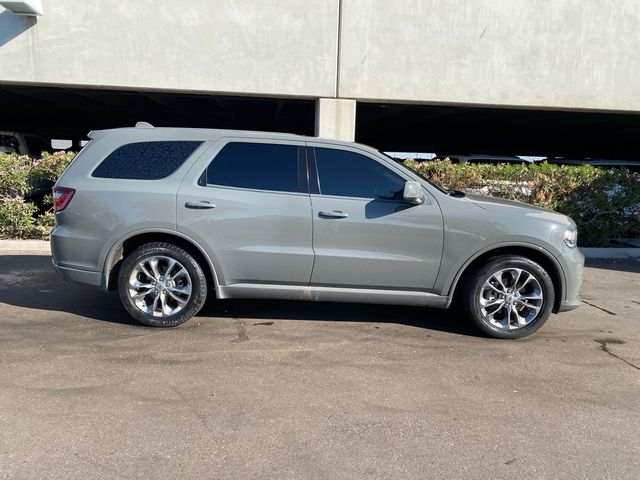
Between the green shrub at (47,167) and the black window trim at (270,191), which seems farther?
the green shrub at (47,167)

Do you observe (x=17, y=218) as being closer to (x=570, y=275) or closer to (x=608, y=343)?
(x=570, y=275)

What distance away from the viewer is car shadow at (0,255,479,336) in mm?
5215

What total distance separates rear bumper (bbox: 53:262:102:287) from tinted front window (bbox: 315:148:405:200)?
7.47 ft

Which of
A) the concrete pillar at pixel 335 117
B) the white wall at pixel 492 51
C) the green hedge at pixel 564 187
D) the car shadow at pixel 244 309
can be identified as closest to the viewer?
the car shadow at pixel 244 309

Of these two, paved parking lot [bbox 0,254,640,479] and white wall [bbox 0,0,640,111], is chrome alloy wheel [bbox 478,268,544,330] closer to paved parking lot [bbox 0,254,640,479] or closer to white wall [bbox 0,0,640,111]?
paved parking lot [bbox 0,254,640,479]

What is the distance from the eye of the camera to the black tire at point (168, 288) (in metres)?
4.76

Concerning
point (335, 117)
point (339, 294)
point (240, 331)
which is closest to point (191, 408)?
point (240, 331)

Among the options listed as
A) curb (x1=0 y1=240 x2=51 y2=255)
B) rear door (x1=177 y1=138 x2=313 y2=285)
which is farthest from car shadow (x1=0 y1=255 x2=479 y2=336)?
curb (x1=0 y1=240 x2=51 y2=255)

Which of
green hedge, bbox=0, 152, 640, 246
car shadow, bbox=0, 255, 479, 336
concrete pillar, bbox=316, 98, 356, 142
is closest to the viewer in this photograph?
car shadow, bbox=0, 255, 479, 336

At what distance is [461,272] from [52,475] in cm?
357

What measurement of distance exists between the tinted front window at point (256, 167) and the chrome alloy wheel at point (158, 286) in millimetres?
892

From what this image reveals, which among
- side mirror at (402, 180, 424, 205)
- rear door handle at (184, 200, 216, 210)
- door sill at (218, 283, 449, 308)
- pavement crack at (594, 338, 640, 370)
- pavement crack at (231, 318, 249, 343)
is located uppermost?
side mirror at (402, 180, 424, 205)

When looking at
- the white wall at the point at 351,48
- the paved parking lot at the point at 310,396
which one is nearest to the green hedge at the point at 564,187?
the white wall at the point at 351,48

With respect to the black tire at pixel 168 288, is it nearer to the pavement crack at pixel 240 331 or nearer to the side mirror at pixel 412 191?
the pavement crack at pixel 240 331
